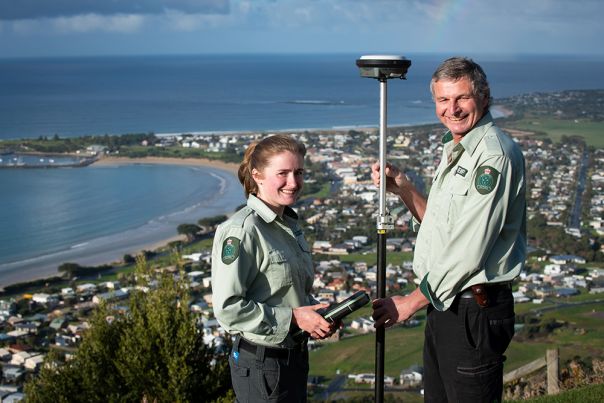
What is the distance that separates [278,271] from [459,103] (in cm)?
76

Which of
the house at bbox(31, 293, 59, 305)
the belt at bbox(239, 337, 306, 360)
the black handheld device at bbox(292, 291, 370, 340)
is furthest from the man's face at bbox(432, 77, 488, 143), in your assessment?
the house at bbox(31, 293, 59, 305)

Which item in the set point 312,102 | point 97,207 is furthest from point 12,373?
point 312,102

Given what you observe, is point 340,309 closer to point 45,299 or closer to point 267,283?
point 267,283

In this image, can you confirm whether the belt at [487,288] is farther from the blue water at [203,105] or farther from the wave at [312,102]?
the wave at [312,102]

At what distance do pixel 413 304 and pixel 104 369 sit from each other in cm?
298

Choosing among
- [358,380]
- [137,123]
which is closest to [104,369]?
[358,380]

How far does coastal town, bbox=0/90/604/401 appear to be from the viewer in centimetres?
1090

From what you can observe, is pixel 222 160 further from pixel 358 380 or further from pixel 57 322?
pixel 358 380

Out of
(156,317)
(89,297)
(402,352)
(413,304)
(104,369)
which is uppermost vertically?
(413,304)

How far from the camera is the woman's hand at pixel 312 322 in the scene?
240cm

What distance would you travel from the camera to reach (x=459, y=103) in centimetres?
243

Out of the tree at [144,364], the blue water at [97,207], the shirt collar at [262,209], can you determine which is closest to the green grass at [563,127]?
the blue water at [97,207]

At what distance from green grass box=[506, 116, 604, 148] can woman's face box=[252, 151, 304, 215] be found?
92.2 feet

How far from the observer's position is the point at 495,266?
2.35m
